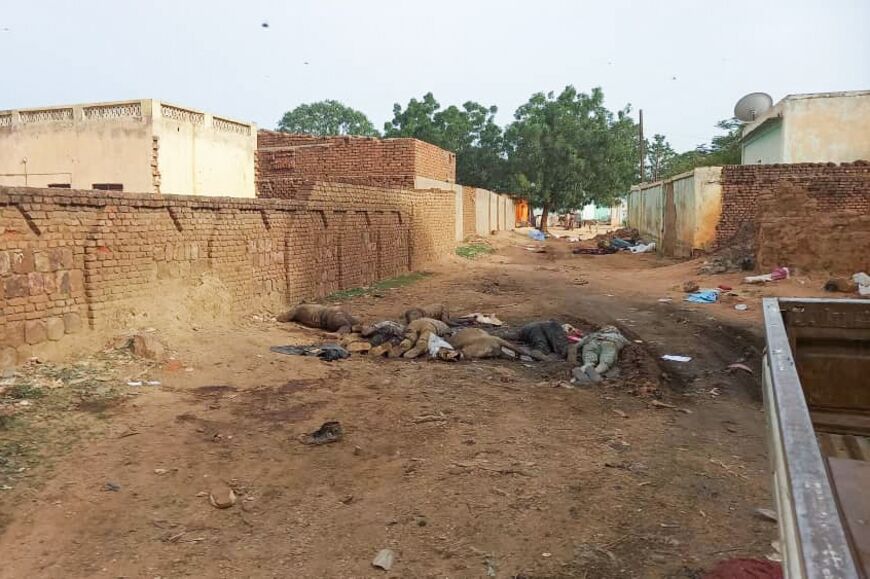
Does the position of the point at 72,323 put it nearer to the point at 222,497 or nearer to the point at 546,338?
the point at 222,497

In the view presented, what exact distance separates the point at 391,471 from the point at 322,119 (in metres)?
60.7

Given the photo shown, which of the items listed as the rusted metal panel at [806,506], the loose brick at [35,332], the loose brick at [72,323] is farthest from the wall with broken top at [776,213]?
the loose brick at [35,332]

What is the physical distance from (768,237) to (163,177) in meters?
14.1

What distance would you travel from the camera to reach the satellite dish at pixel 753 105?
21.4 metres

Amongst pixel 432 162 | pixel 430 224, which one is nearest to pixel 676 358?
pixel 430 224

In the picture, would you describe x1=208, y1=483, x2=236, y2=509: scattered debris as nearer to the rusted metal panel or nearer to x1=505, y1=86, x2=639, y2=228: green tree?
the rusted metal panel

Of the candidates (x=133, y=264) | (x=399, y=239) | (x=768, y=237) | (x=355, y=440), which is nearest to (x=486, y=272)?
(x=399, y=239)

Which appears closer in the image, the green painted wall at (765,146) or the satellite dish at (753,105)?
the green painted wall at (765,146)

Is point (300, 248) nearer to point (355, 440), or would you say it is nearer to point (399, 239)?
point (399, 239)

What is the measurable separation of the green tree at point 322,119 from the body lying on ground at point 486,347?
182ft

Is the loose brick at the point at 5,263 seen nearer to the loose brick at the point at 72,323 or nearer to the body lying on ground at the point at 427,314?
the loose brick at the point at 72,323

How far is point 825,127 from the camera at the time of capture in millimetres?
17531

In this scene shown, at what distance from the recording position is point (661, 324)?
9414mm

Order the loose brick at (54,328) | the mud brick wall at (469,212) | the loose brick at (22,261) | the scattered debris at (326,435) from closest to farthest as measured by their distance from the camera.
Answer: the scattered debris at (326,435)
the loose brick at (22,261)
the loose brick at (54,328)
the mud brick wall at (469,212)
